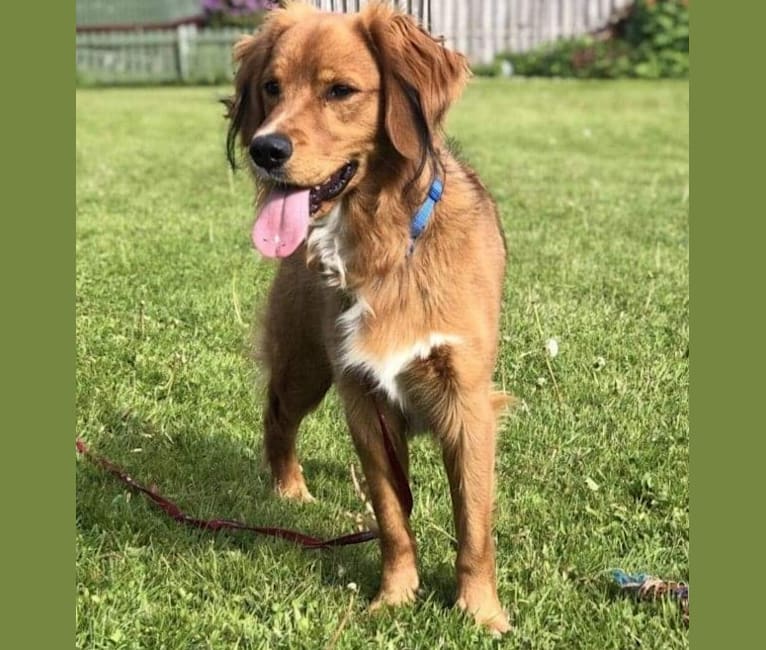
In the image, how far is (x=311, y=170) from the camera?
3.09 meters

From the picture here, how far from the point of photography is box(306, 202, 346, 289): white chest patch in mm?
3346

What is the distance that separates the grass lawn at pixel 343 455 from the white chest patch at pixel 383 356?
77 cm

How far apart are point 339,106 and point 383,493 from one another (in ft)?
4.38

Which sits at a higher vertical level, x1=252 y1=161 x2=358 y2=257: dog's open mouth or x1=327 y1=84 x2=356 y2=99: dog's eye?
x1=327 y1=84 x2=356 y2=99: dog's eye

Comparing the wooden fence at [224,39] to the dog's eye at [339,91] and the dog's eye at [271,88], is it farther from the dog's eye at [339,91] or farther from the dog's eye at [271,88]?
the dog's eye at [339,91]

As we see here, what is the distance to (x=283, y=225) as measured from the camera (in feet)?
10.3

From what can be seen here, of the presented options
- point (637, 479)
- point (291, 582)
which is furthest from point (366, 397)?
point (637, 479)

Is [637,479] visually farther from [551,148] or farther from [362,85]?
[551,148]

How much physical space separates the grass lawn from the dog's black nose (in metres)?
1.46

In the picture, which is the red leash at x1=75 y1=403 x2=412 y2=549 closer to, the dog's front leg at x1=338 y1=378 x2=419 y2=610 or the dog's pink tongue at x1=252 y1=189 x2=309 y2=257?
the dog's front leg at x1=338 y1=378 x2=419 y2=610

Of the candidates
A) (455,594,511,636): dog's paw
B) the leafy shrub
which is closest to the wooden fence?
the leafy shrub

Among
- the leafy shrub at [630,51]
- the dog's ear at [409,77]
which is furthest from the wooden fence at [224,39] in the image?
the dog's ear at [409,77]

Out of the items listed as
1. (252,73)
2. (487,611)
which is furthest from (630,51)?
(487,611)

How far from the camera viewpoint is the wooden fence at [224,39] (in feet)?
69.3
